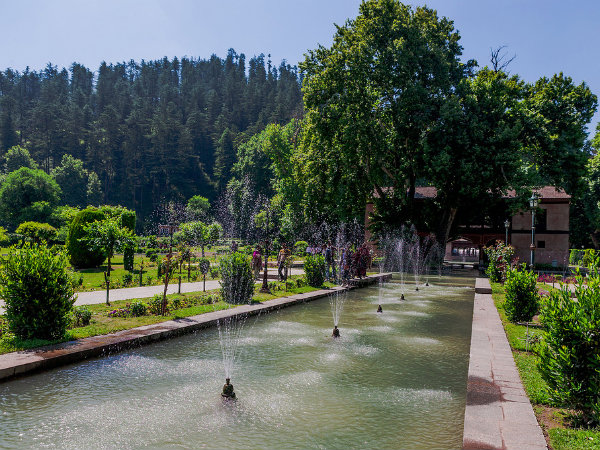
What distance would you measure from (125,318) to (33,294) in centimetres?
287

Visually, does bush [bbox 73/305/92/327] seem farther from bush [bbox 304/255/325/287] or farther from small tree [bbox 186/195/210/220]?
small tree [bbox 186/195/210/220]

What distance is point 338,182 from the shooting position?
35750mm

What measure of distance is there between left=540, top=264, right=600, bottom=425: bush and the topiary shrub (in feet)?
74.8

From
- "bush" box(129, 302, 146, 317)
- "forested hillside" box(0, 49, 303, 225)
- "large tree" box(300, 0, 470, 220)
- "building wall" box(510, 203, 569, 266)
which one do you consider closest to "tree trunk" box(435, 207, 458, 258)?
"large tree" box(300, 0, 470, 220)

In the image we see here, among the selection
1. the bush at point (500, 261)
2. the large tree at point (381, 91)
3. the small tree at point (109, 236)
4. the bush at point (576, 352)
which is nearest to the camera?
the bush at point (576, 352)

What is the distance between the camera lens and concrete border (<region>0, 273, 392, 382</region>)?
676 centimetres

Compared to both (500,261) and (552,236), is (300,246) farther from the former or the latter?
(552,236)

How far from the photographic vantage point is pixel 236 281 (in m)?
13.9

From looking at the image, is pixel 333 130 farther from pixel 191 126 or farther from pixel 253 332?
pixel 191 126

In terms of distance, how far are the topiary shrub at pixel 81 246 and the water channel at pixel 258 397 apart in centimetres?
1671

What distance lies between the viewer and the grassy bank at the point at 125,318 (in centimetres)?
790

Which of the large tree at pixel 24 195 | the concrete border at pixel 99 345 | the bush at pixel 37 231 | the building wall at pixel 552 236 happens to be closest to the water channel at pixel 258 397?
the concrete border at pixel 99 345

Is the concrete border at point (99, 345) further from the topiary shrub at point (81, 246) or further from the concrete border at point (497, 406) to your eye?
the topiary shrub at point (81, 246)

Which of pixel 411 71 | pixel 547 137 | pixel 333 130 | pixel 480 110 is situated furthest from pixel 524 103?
pixel 333 130
